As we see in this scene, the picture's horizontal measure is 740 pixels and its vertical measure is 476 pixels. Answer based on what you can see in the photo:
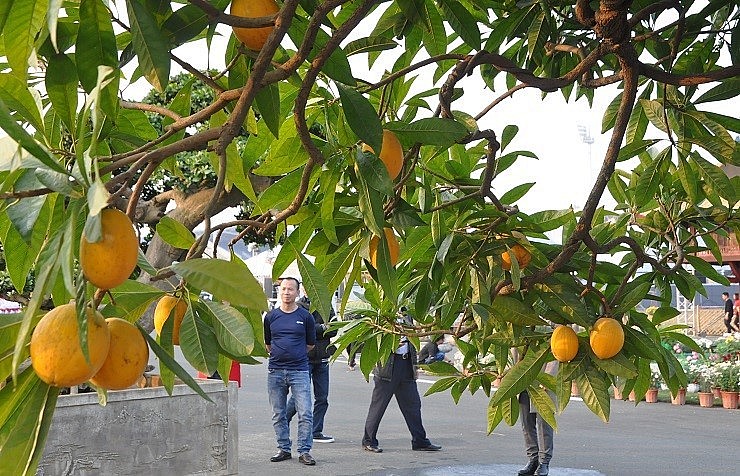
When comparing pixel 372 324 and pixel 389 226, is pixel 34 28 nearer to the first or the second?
pixel 389 226

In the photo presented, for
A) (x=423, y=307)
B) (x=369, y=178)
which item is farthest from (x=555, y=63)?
(x=369, y=178)

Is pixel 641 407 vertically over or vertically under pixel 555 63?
under

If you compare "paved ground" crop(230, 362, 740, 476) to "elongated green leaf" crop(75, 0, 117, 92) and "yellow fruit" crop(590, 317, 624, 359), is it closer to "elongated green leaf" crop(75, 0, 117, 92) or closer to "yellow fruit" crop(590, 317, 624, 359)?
"yellow fruit" crop(590, 317, 624, 359)

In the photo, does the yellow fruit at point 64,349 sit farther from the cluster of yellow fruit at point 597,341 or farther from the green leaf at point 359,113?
the cluster of yellow fruit at point 597,341

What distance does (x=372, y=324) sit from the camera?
2.58m

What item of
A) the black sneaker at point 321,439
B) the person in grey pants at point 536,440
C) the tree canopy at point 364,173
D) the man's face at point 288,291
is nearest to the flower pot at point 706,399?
the person in grey pants at point 536,440

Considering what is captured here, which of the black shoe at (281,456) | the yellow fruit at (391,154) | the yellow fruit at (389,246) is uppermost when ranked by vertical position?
the yellow fruit at (391,154)

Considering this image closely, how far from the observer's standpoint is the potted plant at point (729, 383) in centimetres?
1145

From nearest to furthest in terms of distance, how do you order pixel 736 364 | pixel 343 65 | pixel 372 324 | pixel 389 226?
pixel 343 65, pixel 389 226, pixel 372 324, pixel 736 364

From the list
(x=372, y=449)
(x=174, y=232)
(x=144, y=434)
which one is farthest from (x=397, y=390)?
(x=174, y=232)

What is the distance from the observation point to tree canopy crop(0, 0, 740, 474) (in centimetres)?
86

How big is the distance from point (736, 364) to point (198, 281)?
1194cm

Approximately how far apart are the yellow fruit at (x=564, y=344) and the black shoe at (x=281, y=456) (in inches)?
253

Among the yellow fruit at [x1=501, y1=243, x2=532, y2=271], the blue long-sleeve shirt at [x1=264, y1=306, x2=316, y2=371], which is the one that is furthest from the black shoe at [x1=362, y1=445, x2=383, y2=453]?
the yellow fruit at [x1=501, y1=243, x2=532, y2=271]
